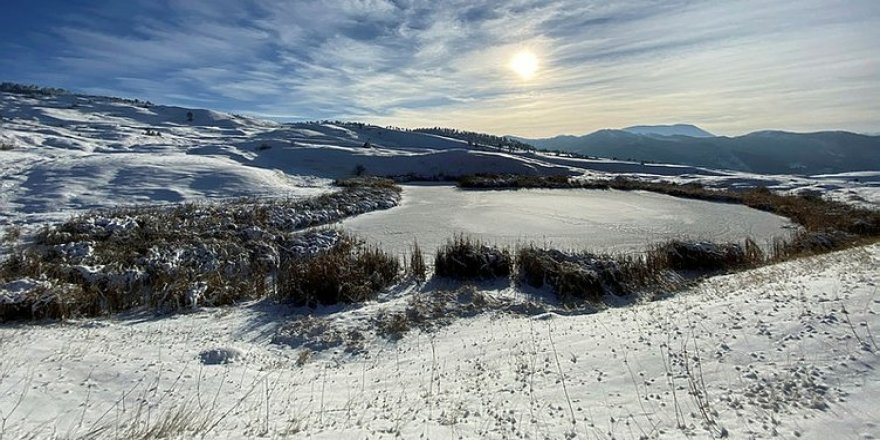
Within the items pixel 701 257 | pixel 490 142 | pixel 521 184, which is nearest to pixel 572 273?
pixel 701 257

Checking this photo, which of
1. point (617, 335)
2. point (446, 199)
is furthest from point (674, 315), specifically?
point (446, 199)

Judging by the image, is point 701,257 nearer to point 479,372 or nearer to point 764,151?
point 479,372

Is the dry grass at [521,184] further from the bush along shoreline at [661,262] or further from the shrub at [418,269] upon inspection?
the shrub at [418,269]

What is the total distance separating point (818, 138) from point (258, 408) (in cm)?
18930

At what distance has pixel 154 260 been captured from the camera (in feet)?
27.7

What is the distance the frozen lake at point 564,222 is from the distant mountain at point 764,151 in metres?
99.7

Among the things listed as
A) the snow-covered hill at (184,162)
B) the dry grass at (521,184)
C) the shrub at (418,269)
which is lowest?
the shrub at (418,269)

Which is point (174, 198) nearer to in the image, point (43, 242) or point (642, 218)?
point (43, 242)

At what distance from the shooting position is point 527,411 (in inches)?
148

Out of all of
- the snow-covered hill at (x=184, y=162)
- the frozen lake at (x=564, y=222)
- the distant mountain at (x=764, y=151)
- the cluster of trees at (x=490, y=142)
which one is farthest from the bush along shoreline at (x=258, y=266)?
the distant mountain at (x=764, y=151)

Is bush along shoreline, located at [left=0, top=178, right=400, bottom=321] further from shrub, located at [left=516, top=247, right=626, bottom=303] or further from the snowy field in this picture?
shrub, located at [left=516, top=247, right=626, bottom=303]

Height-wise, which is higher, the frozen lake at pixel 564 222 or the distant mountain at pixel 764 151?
the distant mountain at pixel 764 151

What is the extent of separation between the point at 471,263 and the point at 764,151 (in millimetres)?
159667

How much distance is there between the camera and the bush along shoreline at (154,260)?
667cm
